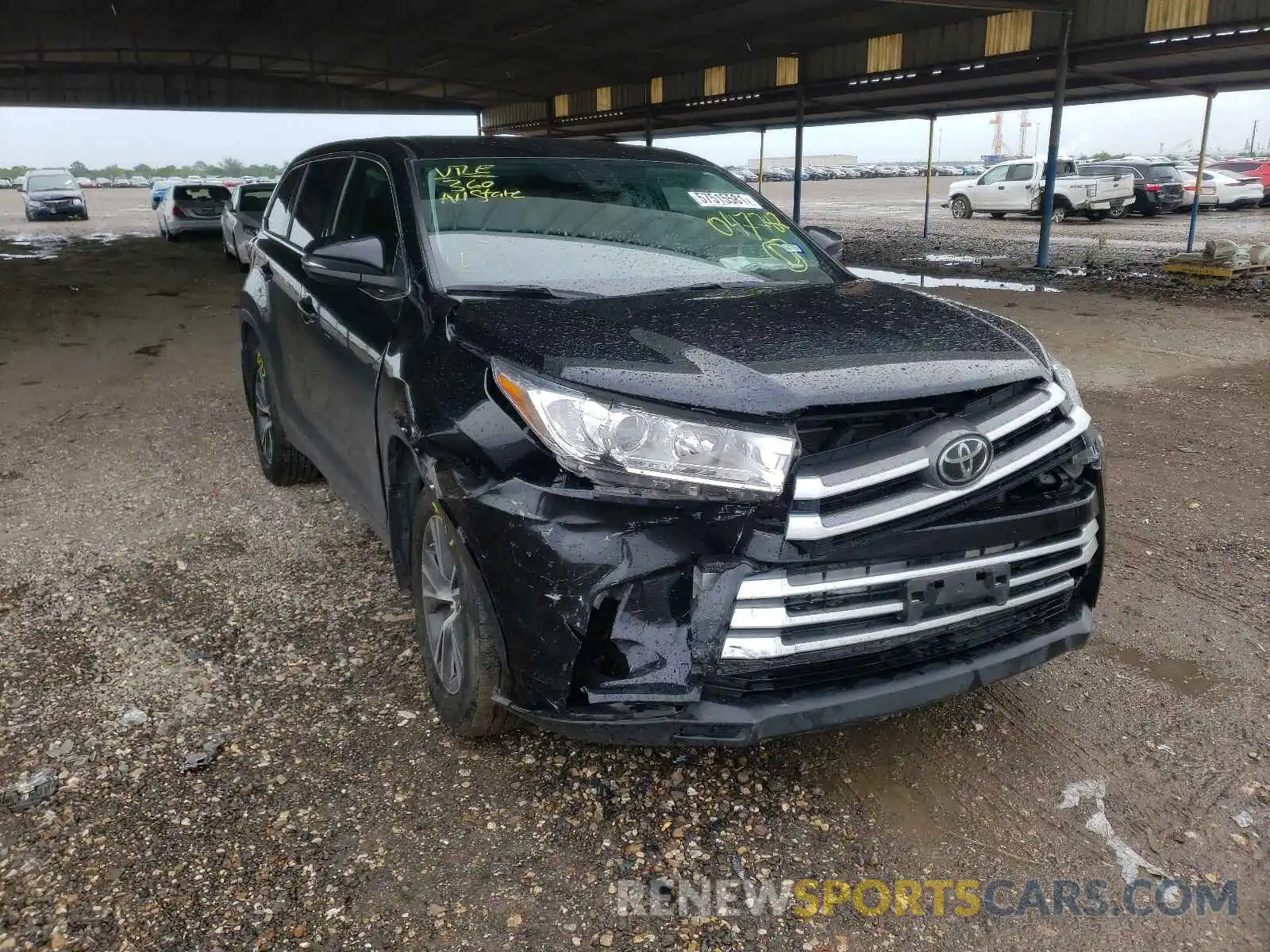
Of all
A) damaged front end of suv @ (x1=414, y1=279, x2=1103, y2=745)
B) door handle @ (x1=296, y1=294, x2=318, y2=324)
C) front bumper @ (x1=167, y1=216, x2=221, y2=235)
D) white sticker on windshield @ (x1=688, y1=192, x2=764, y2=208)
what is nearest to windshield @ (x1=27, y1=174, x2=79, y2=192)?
front bumper @ (x1=167, y1=216, x2=221, y2=235)

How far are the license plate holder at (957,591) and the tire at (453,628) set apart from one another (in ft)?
3.31

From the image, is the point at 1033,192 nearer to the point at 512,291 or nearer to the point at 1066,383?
the point at 1066,383

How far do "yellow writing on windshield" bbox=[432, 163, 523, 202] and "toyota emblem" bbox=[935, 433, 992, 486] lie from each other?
182 cm

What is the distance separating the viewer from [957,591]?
2.42 m

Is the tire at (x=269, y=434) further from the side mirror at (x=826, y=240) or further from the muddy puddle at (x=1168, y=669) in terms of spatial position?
the muddy puddle at (x=1168, y=669)

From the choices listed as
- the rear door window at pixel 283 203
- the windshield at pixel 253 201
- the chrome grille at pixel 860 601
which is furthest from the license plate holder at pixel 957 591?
the windshield at pixel 253 201

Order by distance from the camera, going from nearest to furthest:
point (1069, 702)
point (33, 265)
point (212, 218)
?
1. point (1069, 702)
2. point (33, 265)
3. point (212, 218)

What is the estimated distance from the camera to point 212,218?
20859 mm

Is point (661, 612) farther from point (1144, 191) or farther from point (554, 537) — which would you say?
point (1144, 191)

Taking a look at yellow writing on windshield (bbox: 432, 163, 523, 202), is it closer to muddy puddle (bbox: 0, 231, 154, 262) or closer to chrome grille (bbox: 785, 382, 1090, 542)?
chrome grille (bbox: 785, 382, 1090, 542)

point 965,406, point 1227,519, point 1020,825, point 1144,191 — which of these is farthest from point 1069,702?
Answer: point 1144,191

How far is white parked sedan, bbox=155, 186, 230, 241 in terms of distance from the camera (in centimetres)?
2073

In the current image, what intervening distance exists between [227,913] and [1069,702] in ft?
8.13

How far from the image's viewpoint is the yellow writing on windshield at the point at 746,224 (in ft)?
12.1
